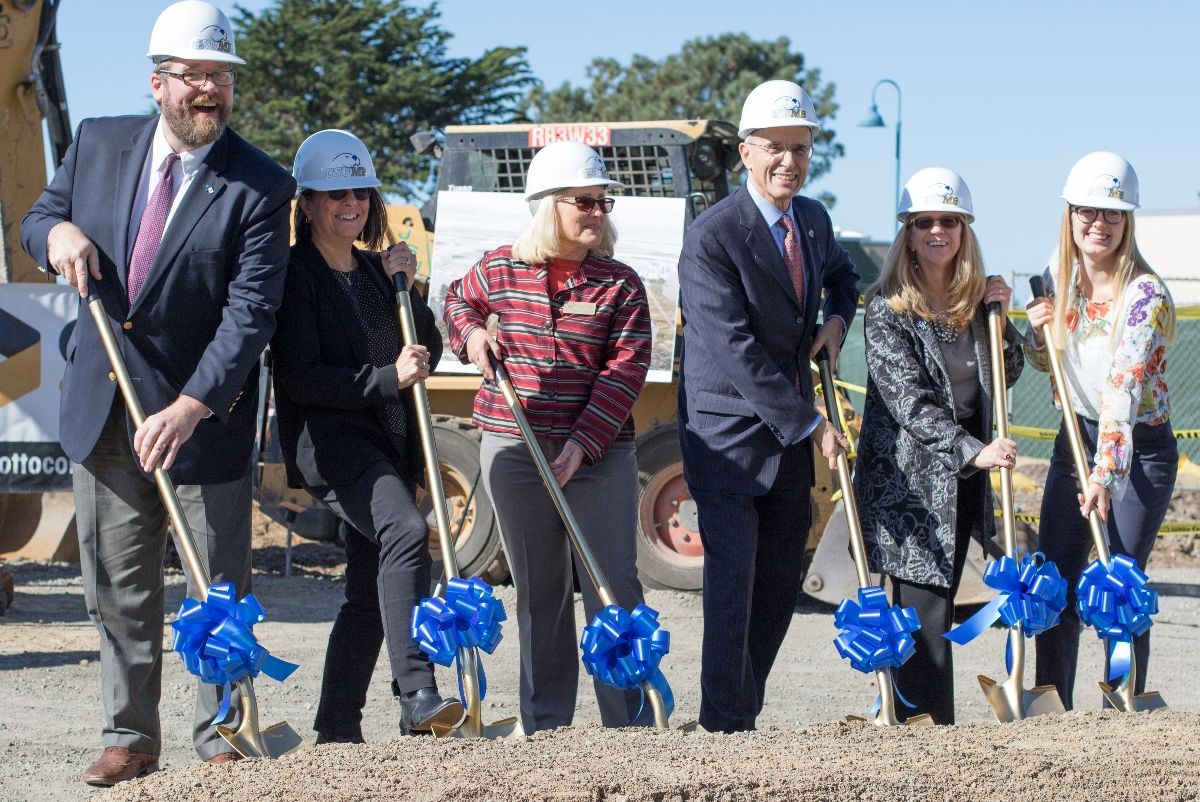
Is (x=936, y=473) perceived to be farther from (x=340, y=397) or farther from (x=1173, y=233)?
(x=1173, y=233)

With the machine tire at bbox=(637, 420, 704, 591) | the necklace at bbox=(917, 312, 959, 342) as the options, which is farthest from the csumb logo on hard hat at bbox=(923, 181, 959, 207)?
the machine tire at bbox=(637, 420, 704, 591)

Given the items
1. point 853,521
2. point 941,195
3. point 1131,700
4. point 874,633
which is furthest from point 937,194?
point 1131,700

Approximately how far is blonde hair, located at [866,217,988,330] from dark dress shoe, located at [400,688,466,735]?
6.16 feet

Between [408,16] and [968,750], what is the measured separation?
3375 cm

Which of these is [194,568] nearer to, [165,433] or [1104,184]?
[165,433]

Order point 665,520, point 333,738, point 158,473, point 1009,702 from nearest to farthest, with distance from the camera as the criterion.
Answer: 1. point 158,473
2. point 1009,702
3. point 333,738
4. point 665,520

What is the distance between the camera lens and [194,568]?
4395 millimetres

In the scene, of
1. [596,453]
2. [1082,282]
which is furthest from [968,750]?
[1082,282]

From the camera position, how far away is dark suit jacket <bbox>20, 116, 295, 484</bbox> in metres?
4.48

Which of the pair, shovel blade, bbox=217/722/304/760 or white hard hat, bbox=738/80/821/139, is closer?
shovel blade, bbox=217/722/304/760

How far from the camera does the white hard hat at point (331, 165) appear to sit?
4.82 metres

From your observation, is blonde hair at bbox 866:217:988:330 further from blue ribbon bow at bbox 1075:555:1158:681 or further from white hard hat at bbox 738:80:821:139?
blue ribbon bow at bbox 1075:555:1158:681

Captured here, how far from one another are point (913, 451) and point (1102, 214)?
109 cm

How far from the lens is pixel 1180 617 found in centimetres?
916
